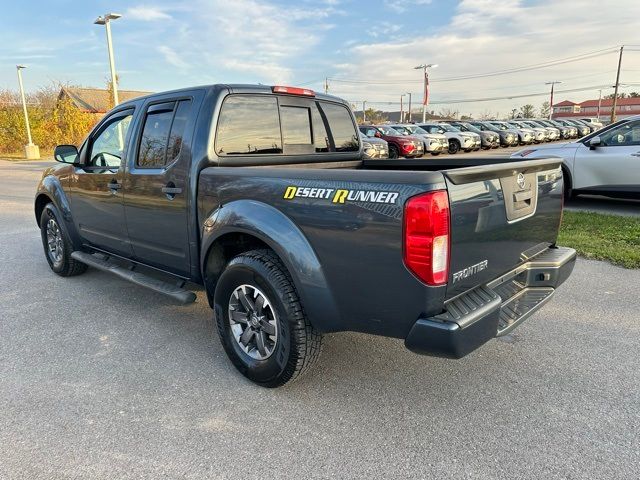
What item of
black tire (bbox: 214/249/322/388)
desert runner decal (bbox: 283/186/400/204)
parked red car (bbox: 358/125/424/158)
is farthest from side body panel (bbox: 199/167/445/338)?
parked red car (bbox: 358/125/424/158)

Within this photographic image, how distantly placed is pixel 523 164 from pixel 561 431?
1.53 metres

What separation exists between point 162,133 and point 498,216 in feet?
8.72

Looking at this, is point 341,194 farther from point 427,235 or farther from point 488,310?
point 488,310

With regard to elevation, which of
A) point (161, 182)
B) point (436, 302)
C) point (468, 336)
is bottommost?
point (468, 336)

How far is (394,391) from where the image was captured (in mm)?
3029

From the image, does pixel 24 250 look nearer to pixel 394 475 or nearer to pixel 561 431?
pixel 394 475

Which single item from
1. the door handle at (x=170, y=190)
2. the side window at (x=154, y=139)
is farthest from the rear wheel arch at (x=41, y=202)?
the door handle at (x=170, y=190)

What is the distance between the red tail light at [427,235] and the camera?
226 cm

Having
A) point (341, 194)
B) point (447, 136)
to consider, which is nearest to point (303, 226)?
point (341, 194)

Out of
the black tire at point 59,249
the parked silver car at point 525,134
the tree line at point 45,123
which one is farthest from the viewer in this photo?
the tree line at point 45,123

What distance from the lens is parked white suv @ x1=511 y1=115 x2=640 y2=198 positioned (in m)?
7.91

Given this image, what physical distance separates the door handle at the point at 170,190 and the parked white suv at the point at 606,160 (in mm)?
6347

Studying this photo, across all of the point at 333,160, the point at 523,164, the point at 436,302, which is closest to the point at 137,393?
the point at 436,302

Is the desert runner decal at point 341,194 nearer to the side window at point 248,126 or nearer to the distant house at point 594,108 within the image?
the side window at point 248,126
